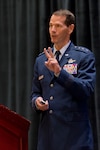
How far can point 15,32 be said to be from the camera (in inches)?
118

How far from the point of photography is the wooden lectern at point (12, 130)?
1.30m

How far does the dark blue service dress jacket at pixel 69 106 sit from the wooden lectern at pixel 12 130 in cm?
32

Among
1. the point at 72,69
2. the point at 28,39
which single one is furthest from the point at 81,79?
the point at 28,39

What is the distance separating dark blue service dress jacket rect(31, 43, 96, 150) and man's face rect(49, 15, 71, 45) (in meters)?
0.11

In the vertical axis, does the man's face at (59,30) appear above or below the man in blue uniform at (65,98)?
above

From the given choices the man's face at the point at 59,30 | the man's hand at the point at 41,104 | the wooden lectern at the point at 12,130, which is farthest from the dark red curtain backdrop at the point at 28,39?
the wooden lectern at the point at 12,130

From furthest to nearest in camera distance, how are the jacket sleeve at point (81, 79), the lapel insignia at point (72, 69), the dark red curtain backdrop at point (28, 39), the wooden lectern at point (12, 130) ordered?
the dark red curtain backdrop at point (28, 39), the lapel insignia at point (72, 69), the jacket sleeve at point (81, 79), the wooden lectern at point (12, 130)

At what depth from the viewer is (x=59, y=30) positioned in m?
1.78

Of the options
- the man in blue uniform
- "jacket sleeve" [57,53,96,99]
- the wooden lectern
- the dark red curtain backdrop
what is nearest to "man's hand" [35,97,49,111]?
the man in blue uniform

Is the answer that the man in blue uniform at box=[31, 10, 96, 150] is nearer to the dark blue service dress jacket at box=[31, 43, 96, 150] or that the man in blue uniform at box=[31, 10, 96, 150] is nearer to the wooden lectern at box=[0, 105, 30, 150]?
the dark blue service dress jacket at box=[31, 43, 96, 150]

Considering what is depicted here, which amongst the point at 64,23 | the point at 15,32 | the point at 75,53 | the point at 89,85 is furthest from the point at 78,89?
the point at 15,32

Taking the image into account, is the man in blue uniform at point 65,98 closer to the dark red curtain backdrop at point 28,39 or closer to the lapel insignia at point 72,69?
the lapel insignia at point 72,69

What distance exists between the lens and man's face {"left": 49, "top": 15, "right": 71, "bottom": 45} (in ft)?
5.78

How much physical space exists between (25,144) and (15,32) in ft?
5.75
